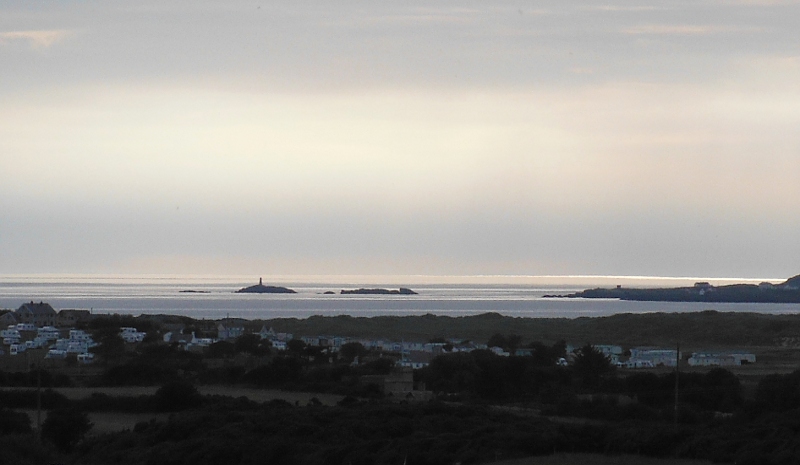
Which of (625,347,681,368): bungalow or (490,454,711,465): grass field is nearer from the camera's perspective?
(490,454,711,465): grass field

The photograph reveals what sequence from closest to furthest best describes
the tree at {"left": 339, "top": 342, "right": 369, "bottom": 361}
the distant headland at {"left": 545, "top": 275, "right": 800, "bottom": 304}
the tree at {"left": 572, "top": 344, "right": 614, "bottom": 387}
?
the tree at {"left": 572, "top": 344, "right": 614, "bottom": 387} → the tree at {"left": 339, "top": 342, "right": 369, "bottom": 361} → the distant headland at {"left": 545, "top": 275, "right": 800, "bottom": 304}

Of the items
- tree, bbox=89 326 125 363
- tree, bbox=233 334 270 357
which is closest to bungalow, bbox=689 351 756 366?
tree, bbox=233 334 270 357

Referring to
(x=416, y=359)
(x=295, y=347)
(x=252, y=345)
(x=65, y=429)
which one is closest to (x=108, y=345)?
(x=252, y=345)

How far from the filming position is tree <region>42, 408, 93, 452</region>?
19828 millimetres

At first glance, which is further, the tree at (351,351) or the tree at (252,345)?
the tree at (252,345)

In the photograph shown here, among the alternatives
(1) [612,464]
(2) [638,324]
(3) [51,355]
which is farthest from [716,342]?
(1) [612,464]

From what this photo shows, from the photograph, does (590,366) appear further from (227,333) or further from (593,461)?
(227,333)

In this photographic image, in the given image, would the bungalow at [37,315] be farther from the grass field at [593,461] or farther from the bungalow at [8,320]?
the grass field at [593,461]

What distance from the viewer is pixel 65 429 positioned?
20172 millimetres

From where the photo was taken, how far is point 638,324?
70.6m

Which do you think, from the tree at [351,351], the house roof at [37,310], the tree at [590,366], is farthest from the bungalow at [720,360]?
the house roof at [37,310]

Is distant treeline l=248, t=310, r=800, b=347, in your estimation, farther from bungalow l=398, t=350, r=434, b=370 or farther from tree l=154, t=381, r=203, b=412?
tree l=154, t=381, r=203, b=412

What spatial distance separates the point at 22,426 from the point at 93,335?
30624 millimetres

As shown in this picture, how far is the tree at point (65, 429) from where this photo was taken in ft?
65.1
